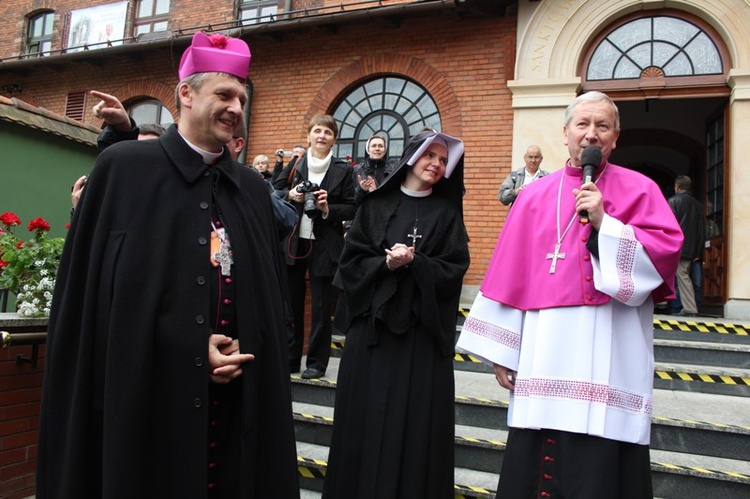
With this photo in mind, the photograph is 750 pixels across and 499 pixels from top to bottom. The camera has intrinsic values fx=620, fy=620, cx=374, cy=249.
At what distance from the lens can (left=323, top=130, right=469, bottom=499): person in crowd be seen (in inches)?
138

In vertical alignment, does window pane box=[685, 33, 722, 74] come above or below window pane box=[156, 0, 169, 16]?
below

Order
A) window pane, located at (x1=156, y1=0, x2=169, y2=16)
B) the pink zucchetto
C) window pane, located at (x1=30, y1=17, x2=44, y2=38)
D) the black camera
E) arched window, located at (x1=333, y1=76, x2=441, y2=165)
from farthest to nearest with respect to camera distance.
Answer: window pane, located at (x1=30, y1=17, x2=44, y2=38) < window pane, located at (x1=156, y1=0, x2=169, y2=16) < arched window, located at (x1=333, y1=76, x2=441, y2=165) < the black camera < the pink zucchetto

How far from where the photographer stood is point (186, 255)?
7.34 feet

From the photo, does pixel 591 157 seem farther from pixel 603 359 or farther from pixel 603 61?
pixel 603 61

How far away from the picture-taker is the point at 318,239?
5.67m

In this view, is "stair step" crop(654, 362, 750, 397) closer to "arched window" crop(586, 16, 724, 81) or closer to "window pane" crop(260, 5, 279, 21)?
"arched window" crop(586, 16, 724, 81)

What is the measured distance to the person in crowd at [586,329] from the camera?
2561 millimetres

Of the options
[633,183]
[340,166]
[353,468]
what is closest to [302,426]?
[353,468]

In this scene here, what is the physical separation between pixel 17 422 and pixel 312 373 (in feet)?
7.65

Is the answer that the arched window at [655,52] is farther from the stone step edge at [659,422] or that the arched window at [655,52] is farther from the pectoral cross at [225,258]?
the pectoral cross at [225,258]

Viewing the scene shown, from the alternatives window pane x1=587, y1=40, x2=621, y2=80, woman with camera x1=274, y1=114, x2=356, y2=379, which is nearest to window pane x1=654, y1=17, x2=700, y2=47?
window pane x1=587, y1=40, x2=621, y2=80

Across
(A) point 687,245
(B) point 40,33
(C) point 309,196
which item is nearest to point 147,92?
(B) point 40,33

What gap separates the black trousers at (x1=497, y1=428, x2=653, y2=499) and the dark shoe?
3025 mm

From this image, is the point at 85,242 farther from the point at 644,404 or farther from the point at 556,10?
the point at 556,10
